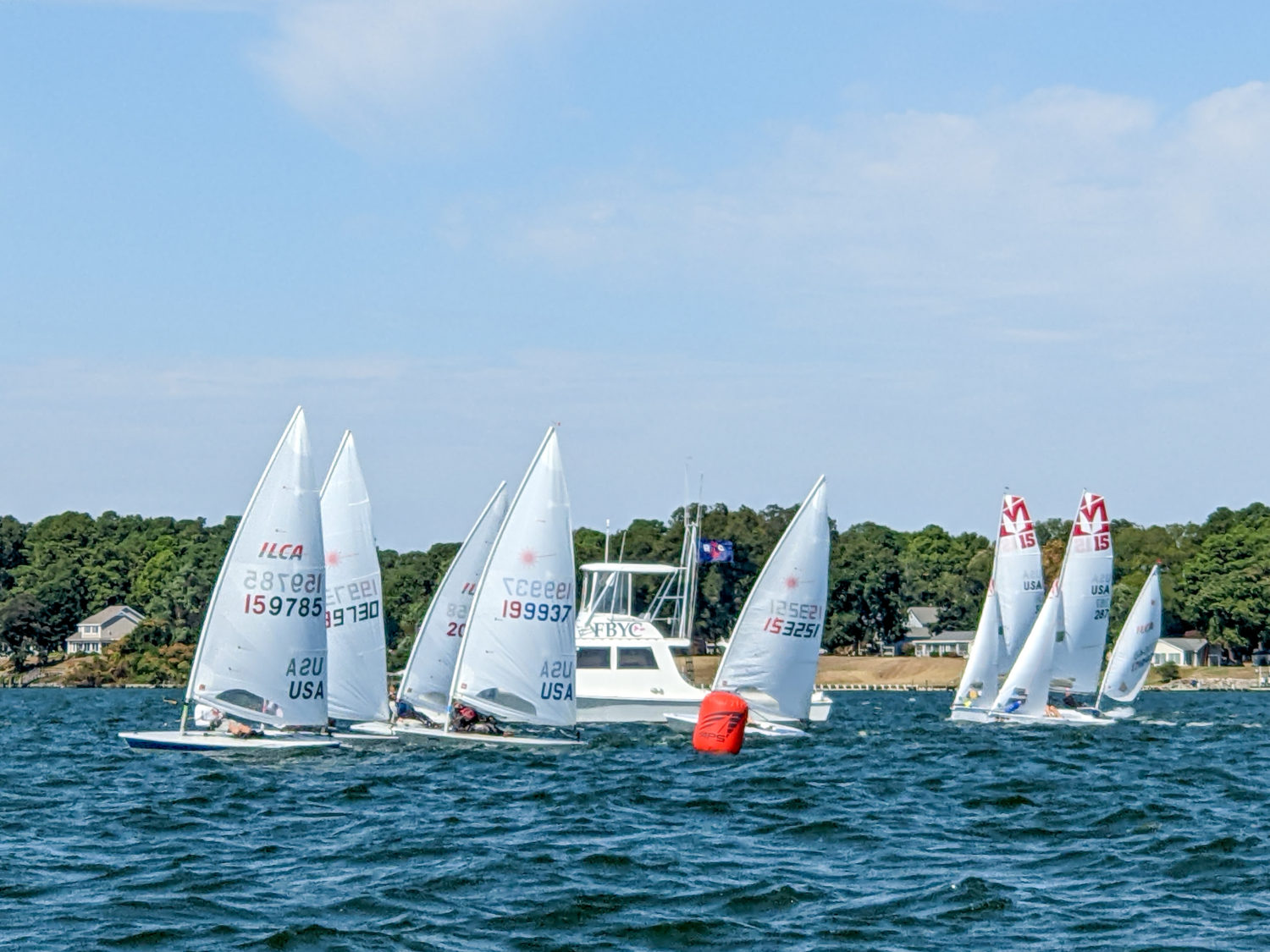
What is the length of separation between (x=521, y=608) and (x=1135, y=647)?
31186 millimetres

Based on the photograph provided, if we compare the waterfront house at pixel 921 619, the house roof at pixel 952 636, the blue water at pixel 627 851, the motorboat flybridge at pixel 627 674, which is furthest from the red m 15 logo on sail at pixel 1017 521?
the waterfront house at pixel 921 619

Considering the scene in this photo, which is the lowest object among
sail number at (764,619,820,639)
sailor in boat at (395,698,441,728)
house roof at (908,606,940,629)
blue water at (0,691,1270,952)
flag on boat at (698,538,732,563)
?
blue water at (0,691,1270,952)

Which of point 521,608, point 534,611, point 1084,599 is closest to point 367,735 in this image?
point 521,608

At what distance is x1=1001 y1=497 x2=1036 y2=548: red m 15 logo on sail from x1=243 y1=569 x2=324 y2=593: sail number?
2843cm

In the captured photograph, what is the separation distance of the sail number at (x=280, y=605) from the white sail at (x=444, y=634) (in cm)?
525

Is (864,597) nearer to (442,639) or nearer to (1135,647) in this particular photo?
(1135,647)

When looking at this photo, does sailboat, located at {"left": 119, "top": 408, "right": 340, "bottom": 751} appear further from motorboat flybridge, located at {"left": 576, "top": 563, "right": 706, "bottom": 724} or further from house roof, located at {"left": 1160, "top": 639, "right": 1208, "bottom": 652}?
house roof, located at {"left": 1160, "top": 639, "right": 1208, "bottom": 652}

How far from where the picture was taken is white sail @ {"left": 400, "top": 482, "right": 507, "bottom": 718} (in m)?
38.3

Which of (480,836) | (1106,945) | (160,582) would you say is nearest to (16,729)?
(480,836)

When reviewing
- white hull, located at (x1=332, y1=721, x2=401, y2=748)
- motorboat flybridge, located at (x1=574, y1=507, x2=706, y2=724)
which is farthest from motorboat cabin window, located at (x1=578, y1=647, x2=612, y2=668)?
white hull, located at (x1=332, y1=721, x2=401, y2=748)

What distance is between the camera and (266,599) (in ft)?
106

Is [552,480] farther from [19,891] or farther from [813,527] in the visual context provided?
[19,891]

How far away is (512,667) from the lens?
115ft

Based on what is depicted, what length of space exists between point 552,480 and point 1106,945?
2054 cm
